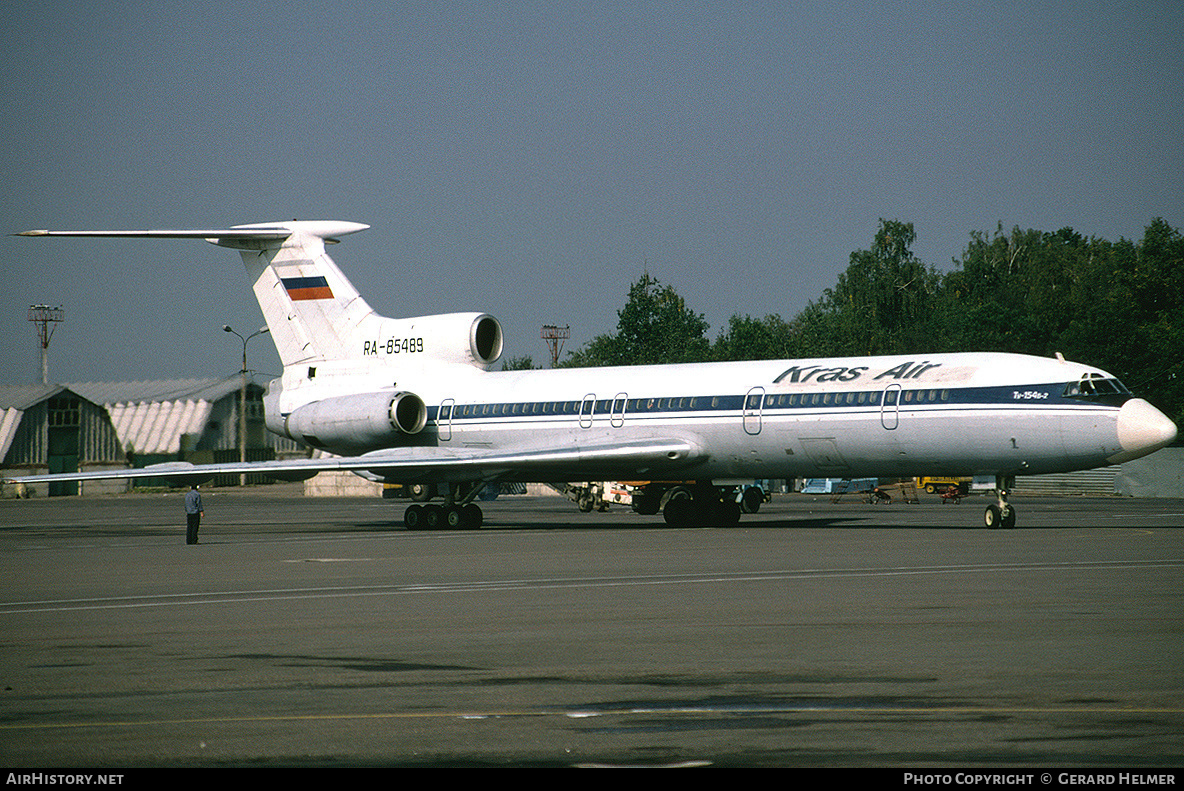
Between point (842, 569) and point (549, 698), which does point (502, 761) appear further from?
point (842, 569)

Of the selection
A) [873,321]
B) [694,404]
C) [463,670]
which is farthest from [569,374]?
[873,321]

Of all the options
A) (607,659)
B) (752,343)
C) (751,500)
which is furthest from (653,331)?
(607,659)

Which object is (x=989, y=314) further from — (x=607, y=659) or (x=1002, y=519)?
(x=607, y=659)

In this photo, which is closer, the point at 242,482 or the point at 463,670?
the point at 463,670

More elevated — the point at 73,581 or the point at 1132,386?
the point at 1132,386

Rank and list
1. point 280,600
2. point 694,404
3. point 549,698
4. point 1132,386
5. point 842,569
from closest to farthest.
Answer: point 549,698 < point 280,600 < point 842,569 < point 694,404 < point 1132,386

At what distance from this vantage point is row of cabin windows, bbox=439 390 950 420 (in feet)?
95.2

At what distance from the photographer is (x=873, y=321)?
312 feet

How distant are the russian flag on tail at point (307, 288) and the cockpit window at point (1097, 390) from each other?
21.3 meters

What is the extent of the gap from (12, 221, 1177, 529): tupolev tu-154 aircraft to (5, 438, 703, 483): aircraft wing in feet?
0.19

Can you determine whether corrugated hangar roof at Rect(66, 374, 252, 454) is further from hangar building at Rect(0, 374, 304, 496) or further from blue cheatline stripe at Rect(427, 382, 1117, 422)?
blue cheatline stripe at Rect(427, 382, 1117, 422)

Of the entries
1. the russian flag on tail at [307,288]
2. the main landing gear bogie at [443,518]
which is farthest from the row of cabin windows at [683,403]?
the russian flag on tail at [307,288]

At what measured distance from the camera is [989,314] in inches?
3179
